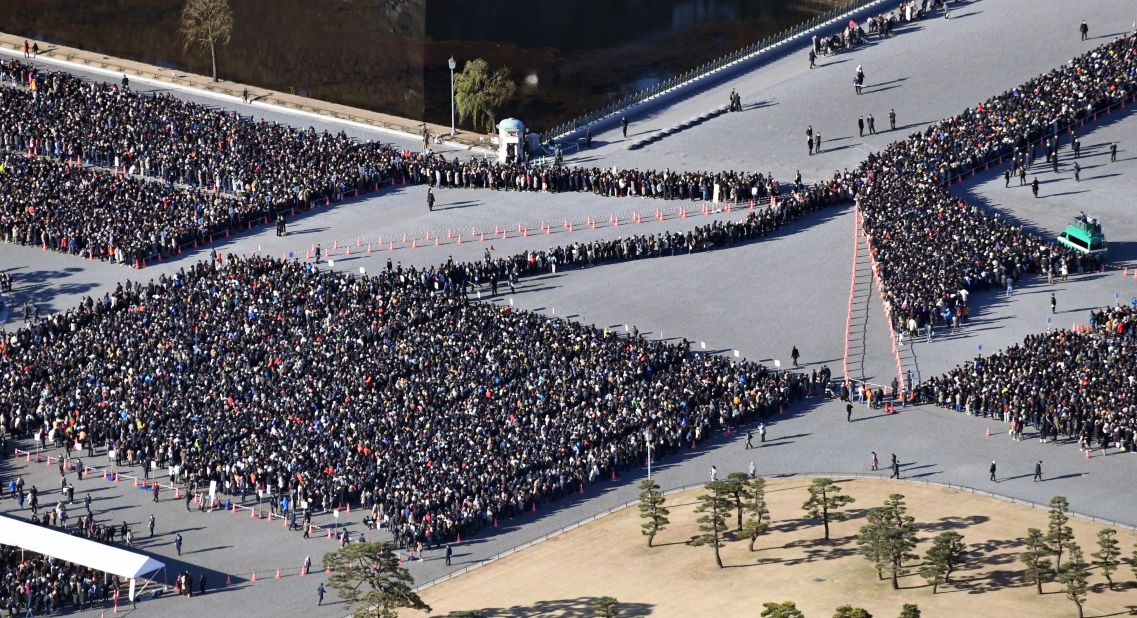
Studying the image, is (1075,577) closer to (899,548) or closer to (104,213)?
(899,548)

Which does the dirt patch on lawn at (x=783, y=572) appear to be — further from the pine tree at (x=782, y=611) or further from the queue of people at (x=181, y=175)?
the queue of people at (x=181, y=175)

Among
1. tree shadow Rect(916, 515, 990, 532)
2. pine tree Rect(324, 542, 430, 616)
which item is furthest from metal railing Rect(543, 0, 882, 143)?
pine tree Rect(324, 542, 430, 616)

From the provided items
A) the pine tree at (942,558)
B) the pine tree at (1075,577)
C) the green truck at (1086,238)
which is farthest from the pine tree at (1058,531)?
the green truck at (1086,238)

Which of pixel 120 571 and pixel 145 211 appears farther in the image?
pixel 145 211

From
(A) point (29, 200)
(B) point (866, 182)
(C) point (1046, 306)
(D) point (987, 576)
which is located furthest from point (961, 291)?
(A) point (29, 200)

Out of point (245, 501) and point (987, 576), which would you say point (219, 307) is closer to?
point (245, 501)

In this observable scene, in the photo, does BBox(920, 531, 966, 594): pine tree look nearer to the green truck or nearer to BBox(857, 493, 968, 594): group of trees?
BBox(857, 493, 968, 594): group of trees
